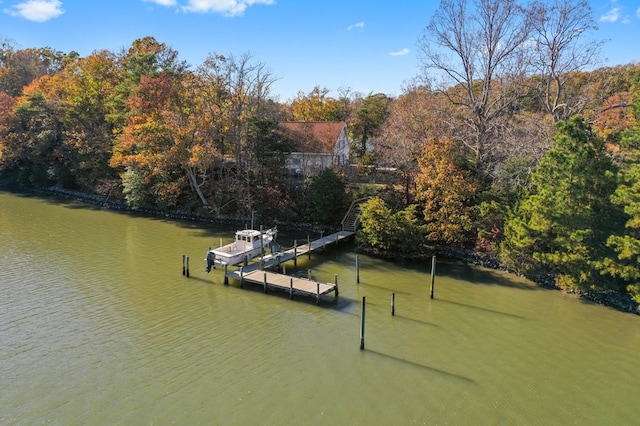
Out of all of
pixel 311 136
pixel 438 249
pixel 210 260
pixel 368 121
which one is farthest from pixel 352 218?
pixel 368 121

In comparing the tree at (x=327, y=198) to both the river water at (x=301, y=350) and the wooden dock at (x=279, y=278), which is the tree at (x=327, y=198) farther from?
the river water at (x=301, y=350)

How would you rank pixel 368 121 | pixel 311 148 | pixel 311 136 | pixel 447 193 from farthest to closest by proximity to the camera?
1. pixel 368 121
2. pixel 311 136
3. pixel 311 148
4. pixel 447 193

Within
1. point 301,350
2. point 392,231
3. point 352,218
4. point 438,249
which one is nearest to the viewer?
point 301,350

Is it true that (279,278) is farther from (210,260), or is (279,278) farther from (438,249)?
(438,249)

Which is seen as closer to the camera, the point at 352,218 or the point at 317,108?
the point at 352,218

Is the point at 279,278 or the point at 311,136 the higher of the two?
the point at 311,136

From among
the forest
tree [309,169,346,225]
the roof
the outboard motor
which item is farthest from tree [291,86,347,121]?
the outboard motor

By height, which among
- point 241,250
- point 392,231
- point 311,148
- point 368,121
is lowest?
point 241,250

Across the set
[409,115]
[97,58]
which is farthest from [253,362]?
[97,58]
